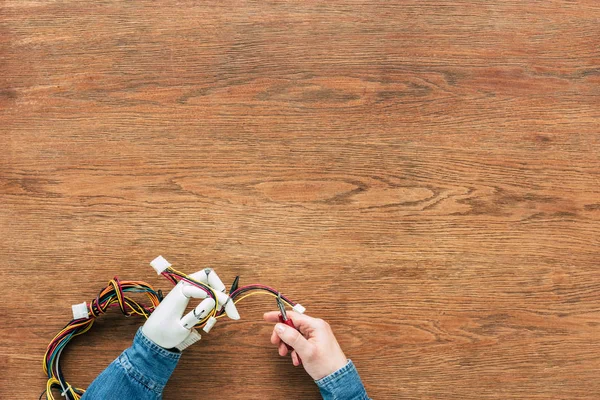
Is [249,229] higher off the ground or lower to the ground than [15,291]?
higher

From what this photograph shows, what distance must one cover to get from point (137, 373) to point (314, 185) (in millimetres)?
480

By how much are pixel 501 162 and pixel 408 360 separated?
1.43ft

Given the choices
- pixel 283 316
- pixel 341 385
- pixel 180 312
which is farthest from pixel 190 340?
pixel 341 385

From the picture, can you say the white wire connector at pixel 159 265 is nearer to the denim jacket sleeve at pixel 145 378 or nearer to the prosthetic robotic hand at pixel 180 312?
the prosthetic robotic hand at pixel 180 312

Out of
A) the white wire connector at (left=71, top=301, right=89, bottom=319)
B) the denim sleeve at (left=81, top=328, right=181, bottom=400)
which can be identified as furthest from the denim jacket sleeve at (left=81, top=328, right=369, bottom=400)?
the white wire connector at (left=71, top=301, right=89, bottom=319)

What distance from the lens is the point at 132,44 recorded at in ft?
3.25

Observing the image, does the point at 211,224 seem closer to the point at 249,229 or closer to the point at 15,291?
the point at 249,229

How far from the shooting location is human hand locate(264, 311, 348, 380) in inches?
35.6

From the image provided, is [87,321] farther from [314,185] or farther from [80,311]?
[314,185]

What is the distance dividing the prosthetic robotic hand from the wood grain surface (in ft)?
0.34

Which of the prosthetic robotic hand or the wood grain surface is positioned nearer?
the prosthetic robotic hand

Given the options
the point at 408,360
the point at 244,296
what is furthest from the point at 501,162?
the point at 244,296

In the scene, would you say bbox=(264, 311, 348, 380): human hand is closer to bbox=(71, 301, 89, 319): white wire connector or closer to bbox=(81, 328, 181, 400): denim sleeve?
bbox=(81, 328, 181, 400): denim sleeve

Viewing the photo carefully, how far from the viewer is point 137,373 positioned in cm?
91
